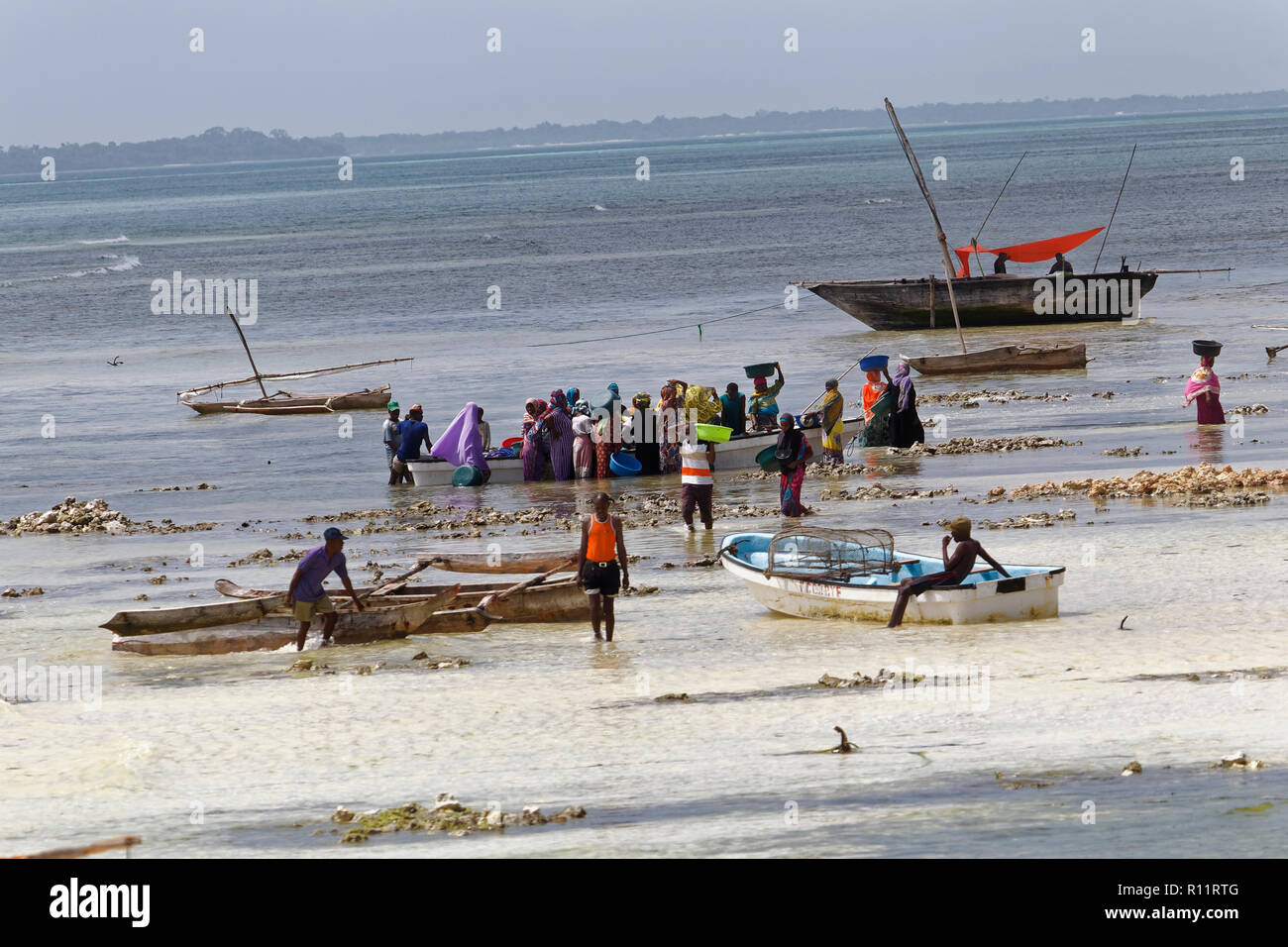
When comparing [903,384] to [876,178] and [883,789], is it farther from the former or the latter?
[876,178]

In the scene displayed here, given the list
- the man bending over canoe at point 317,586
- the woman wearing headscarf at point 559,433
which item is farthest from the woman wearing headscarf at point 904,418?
the man bending over canoe at point 317,586

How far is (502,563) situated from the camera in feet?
57.2

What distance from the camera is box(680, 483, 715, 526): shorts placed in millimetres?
19125

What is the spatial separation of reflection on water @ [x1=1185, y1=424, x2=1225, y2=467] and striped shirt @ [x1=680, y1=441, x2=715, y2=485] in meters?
8.42

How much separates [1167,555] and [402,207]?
468 ft

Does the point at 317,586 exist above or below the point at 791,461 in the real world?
below

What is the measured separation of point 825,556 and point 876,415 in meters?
10.7

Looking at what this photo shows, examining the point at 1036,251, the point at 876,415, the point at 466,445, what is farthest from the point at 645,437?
the point at 1036,251

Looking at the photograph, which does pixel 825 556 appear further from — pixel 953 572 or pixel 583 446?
pixel 583 446

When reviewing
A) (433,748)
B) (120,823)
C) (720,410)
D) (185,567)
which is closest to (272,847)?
(120,823)

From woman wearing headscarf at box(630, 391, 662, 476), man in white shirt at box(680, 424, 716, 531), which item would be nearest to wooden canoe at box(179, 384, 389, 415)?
woman wearing headscarf at box(630, 391, 662, 476)

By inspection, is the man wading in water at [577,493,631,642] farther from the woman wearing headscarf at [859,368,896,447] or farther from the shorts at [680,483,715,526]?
the woman wearing headscarf at [859,368,896,447]

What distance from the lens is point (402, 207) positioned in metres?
153

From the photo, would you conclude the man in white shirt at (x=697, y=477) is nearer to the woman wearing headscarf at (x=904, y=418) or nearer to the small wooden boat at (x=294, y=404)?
the woman wearing headscarf at (x=904, y=418)
